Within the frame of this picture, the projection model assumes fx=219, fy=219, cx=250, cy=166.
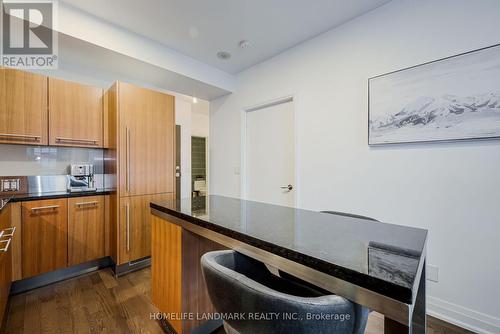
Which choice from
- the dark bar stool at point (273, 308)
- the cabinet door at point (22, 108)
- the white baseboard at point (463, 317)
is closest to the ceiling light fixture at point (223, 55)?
the cabinet door at point (22, 108)

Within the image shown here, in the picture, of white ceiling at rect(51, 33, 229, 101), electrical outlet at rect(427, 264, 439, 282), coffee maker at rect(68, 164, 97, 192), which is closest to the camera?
electrical outlet at rect(427, 264, 439, 282)

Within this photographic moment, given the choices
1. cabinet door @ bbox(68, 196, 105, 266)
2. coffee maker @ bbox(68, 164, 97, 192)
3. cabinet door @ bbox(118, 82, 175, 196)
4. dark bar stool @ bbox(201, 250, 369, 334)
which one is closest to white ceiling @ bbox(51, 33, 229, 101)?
cabinet door @ bbox(118, 82, 175, 196)

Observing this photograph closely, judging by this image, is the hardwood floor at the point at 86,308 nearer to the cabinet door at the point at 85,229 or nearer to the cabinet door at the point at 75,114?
the cabinet door at the point at 85,229

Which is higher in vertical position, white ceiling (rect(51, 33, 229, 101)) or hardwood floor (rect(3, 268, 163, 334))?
white ceiling (rect(51, 33, 229, 101))

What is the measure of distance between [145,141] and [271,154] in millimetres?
1574

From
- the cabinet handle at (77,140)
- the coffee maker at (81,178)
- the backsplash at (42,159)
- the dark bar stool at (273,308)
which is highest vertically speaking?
the cabinet handle at (77,140)

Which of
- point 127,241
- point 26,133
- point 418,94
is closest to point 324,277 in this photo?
point 418,94

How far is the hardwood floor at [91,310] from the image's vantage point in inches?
62.2

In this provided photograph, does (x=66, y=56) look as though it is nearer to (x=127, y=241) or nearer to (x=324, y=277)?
(x=127, y=241)

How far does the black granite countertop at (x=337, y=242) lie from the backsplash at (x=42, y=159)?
2.15 metres

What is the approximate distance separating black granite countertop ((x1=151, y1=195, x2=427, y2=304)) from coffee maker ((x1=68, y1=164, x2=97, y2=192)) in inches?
76.8

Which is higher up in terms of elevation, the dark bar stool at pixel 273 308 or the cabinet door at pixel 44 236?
the dark bar stool at pixel 273 308

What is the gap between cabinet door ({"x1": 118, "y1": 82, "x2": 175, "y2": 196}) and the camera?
2.41 metres

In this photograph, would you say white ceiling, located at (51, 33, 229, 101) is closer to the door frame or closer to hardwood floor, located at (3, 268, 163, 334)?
the door frame
